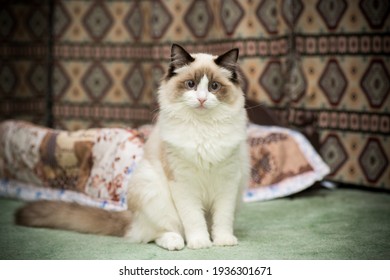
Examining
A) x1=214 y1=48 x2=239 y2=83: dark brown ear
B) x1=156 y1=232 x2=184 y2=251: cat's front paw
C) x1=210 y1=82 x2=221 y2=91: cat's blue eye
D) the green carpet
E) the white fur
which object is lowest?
the green carpet

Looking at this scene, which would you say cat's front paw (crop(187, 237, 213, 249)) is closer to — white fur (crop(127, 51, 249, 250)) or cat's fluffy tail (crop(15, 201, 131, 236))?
white fur (crop(127, 51, 249, 250))

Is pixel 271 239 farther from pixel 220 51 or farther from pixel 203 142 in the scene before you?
pixel 220 51

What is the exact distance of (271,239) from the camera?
220cm

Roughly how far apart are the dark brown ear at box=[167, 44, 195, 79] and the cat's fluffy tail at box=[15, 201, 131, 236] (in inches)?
25.9

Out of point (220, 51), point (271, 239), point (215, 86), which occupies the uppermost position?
point (220, 51)

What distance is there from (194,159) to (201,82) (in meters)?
0.30

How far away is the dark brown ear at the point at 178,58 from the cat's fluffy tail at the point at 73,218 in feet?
2.16

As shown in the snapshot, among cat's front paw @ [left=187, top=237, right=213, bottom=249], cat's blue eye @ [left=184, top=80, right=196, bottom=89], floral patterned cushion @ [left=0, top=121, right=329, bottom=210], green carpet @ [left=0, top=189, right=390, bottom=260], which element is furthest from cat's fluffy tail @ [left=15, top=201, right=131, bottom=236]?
cat's blue eye @ [left=184, top=80, right=196, bottom=89]

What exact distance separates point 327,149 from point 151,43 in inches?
72.8

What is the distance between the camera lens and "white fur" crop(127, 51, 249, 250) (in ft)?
6.57

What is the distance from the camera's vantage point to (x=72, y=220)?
2.25 m

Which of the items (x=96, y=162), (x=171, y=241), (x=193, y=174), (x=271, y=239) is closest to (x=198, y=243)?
(x=171, y=241)

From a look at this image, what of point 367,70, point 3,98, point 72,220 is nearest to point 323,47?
point 367,70

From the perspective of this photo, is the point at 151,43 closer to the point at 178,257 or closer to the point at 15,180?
the point at 15,180
